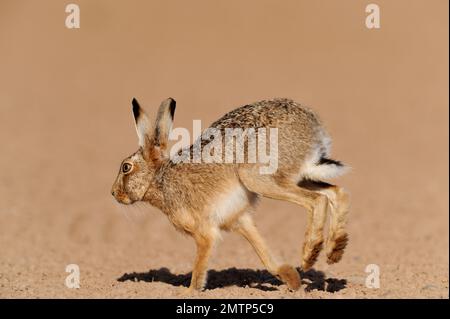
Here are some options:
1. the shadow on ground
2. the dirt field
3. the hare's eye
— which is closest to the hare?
the hare's eye

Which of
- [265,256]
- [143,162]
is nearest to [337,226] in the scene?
[265,256]

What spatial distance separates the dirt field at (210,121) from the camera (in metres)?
8.80

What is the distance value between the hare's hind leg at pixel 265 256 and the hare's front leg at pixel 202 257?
43cm

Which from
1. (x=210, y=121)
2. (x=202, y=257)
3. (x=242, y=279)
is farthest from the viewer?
(x=210, y=121)

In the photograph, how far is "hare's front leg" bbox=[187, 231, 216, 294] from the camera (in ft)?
22.6

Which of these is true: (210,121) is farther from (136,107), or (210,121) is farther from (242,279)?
(136,107)

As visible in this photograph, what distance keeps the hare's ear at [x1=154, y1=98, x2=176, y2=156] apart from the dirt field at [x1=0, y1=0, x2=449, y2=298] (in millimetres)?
962

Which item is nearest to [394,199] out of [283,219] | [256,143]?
[283,219]

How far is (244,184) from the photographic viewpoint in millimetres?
6566

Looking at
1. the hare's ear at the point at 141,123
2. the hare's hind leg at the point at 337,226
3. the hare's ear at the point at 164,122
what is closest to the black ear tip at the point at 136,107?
the hare's ear at the point at 141,123

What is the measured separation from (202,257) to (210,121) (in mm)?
13005

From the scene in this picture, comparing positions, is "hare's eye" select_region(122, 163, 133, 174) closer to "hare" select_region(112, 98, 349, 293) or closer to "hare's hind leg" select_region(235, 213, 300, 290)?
"hare" select_region(112, 98, 349, 293)

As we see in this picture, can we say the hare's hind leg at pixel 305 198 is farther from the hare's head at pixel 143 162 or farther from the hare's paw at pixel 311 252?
the hare's head at pixel 143 162

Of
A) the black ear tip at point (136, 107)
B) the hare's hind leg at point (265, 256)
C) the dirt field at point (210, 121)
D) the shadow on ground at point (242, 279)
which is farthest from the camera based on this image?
the dirt field at point (210, 121)
